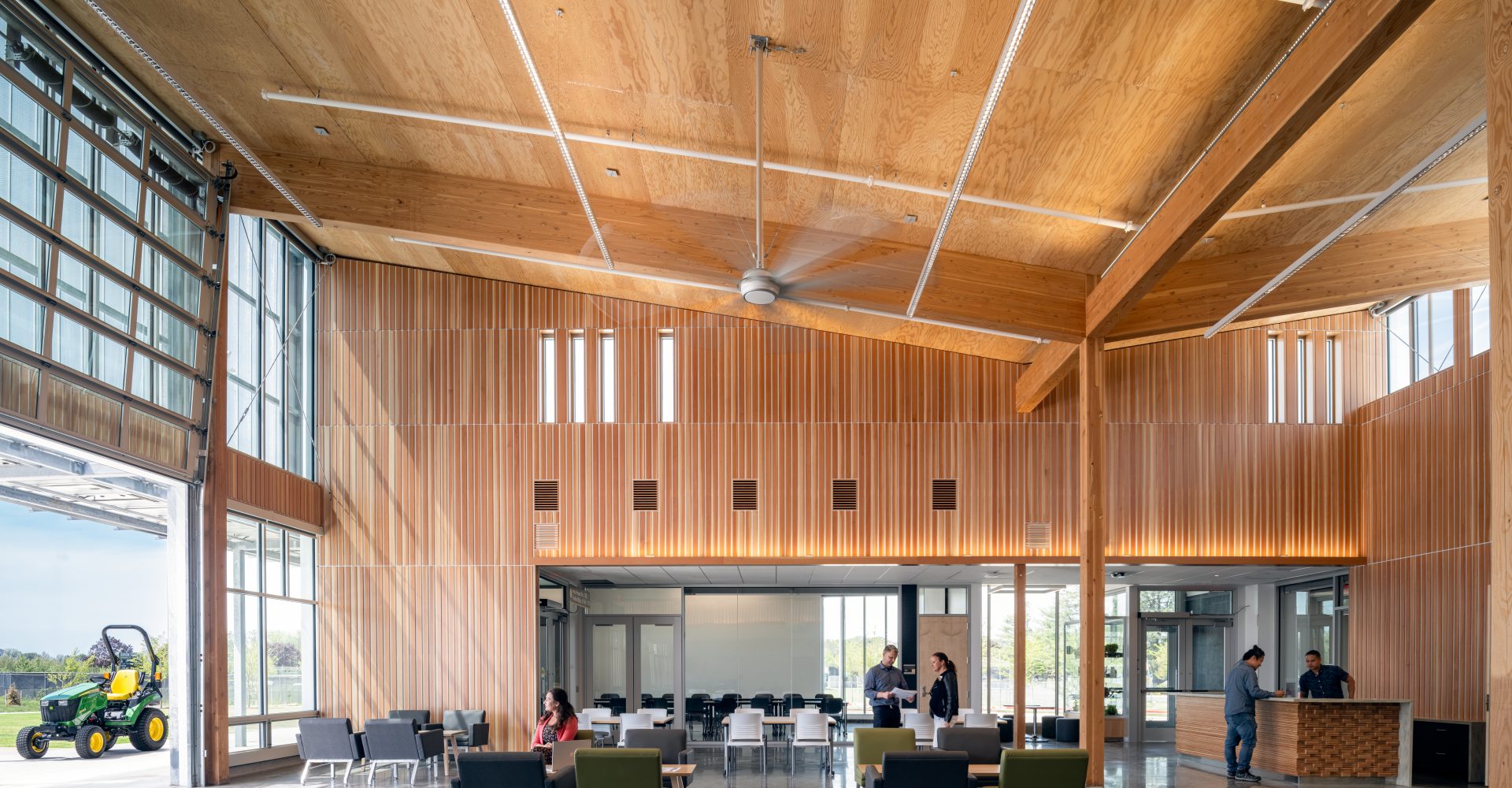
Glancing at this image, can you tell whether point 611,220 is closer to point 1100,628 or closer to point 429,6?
point 429,6

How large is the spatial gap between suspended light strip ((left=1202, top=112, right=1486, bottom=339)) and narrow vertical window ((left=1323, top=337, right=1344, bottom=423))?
4680 millimetres

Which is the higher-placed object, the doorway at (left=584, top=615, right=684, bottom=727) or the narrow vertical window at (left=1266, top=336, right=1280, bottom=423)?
the narrow vertical window at (left=1266, top=336, right=1280, bottom=423)

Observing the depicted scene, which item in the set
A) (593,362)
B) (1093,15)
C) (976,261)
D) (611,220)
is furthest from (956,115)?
(593,362)

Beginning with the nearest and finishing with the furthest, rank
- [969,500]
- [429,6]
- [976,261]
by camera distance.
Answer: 1. [429,6]
2. [976,261]
3. [969,500]

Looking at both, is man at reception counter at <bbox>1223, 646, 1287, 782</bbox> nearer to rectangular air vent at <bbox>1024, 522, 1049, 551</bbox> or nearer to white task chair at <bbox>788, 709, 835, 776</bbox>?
rectangular air vent at <bbox>1024, 522, 1049, 551</bbox>

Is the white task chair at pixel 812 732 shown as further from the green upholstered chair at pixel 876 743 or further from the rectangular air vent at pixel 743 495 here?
the green upholstered chair at pixel 876 743

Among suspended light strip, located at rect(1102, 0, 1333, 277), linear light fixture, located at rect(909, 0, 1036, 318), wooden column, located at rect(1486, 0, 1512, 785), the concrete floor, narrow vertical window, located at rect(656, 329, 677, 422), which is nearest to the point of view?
wooden column, located at rect(1486, 0, 1512, 785)

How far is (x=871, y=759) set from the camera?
9.77 metres

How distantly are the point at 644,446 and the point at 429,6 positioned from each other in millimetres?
8182

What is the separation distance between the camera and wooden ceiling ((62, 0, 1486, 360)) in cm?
834

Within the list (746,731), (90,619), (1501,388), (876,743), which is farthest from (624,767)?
(90,619)

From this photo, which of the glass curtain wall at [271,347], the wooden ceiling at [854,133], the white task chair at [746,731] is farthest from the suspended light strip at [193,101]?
the white task chair at [746,731]

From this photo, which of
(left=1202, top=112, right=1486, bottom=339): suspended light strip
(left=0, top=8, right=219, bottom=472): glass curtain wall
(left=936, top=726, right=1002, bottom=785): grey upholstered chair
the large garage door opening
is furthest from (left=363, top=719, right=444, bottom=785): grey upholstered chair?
(left=1202, top=112, right=1486, bottom=339): suspended light strip

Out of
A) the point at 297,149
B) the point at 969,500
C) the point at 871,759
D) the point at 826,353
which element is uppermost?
the point at 297,149
